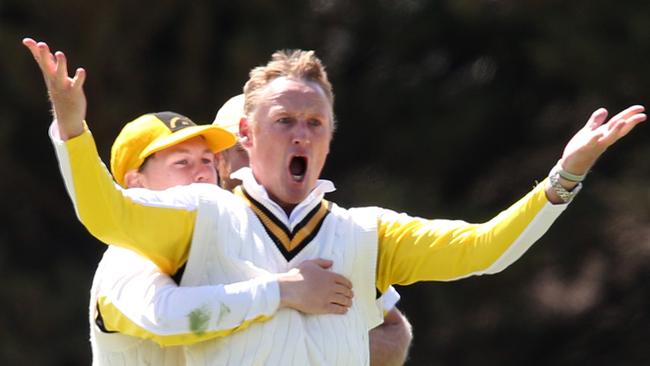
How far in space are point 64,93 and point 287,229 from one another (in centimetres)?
71

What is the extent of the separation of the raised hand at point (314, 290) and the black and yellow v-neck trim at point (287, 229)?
7 centimetres

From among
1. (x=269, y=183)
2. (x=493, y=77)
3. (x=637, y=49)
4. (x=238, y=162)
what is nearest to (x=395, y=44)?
(x=493, y=77)

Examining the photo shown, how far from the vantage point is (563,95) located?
40.7 ft

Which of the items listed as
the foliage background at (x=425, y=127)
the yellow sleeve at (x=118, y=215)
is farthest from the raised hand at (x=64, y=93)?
the foliage background at (x=425, y=127)

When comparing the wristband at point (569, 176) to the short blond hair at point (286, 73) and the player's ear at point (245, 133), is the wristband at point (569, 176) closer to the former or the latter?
the short blond hair at point (286, 73)

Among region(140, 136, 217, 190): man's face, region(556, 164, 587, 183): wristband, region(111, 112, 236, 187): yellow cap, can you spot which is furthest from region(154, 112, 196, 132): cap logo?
region(556, 164, 587, 183): wristband

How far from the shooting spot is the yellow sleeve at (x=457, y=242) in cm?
464

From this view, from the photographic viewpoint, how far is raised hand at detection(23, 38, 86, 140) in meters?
4.34

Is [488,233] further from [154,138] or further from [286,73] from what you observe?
[154,138]

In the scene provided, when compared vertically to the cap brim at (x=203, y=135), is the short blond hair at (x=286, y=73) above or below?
above

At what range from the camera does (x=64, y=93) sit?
4.35 m

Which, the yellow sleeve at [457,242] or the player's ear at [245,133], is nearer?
the yellow sleeve at [457,242]

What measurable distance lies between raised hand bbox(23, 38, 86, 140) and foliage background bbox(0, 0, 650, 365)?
6.72 m

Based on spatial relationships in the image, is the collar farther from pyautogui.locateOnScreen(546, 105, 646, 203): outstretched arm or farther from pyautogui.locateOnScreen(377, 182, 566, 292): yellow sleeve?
pyautogui.locateOnScreen(546, 105, 646, 203): outstretched arm
